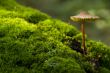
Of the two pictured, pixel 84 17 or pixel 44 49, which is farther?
pixel 84 17

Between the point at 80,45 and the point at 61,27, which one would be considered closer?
the point at 80,45

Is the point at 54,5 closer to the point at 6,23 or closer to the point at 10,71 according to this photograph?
the point at 6,23

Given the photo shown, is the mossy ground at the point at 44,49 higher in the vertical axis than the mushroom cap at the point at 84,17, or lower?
lower

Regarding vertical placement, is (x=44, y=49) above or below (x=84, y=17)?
below

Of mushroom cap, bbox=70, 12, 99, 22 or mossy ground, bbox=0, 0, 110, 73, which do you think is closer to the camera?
mossy ground, bbox=0, 0, 110, 73

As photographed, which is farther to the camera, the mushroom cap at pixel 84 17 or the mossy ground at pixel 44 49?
the mushroom cap at pixel 84 17

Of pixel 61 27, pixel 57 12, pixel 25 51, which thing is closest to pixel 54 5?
pixel 57 12

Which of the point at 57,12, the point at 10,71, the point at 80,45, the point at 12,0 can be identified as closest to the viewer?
the point at 10,71

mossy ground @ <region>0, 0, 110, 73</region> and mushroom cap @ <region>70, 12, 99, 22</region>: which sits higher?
mushroom cap @ <region>70, 12, 99, 22</region>
